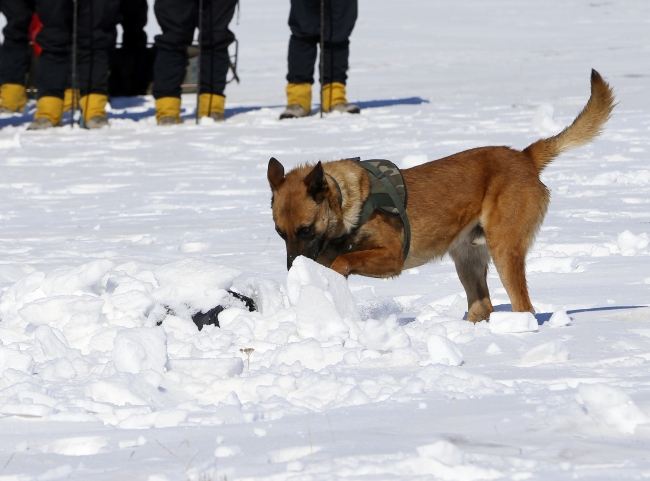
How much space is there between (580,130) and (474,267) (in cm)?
95

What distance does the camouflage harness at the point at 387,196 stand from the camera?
16.9 feet

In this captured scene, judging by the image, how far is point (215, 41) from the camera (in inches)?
488

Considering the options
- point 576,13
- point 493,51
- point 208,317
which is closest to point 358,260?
point 208,317

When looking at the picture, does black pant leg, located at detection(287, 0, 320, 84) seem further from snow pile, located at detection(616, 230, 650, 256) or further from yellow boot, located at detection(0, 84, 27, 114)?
snow pile, located at detection(616, 230, 650, 256)

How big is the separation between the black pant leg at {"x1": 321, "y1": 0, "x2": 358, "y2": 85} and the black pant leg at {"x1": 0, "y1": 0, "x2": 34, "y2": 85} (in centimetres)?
387

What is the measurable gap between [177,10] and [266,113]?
2.37m

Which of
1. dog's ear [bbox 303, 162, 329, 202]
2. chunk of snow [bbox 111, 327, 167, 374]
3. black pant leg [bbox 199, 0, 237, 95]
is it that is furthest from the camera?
black pant leg [bbox 199, 0, 237, 95]

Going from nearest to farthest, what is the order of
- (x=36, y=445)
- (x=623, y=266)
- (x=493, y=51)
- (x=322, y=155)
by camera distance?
1. (x=36, y=445)
2. (x=623, y=266)
3. (x=322, y=155)
4. (x=493, y=51)

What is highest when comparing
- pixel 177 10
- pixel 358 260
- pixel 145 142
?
pixel 177 10

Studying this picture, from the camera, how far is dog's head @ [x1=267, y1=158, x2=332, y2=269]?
4.95 m

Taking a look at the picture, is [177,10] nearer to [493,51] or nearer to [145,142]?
[145,142]

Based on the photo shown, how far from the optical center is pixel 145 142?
39.1ft

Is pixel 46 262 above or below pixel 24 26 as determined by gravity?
below

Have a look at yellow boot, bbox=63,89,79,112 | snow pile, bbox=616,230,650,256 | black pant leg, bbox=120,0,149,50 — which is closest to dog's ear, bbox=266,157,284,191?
snow pile, bbox=616,230,650,256
